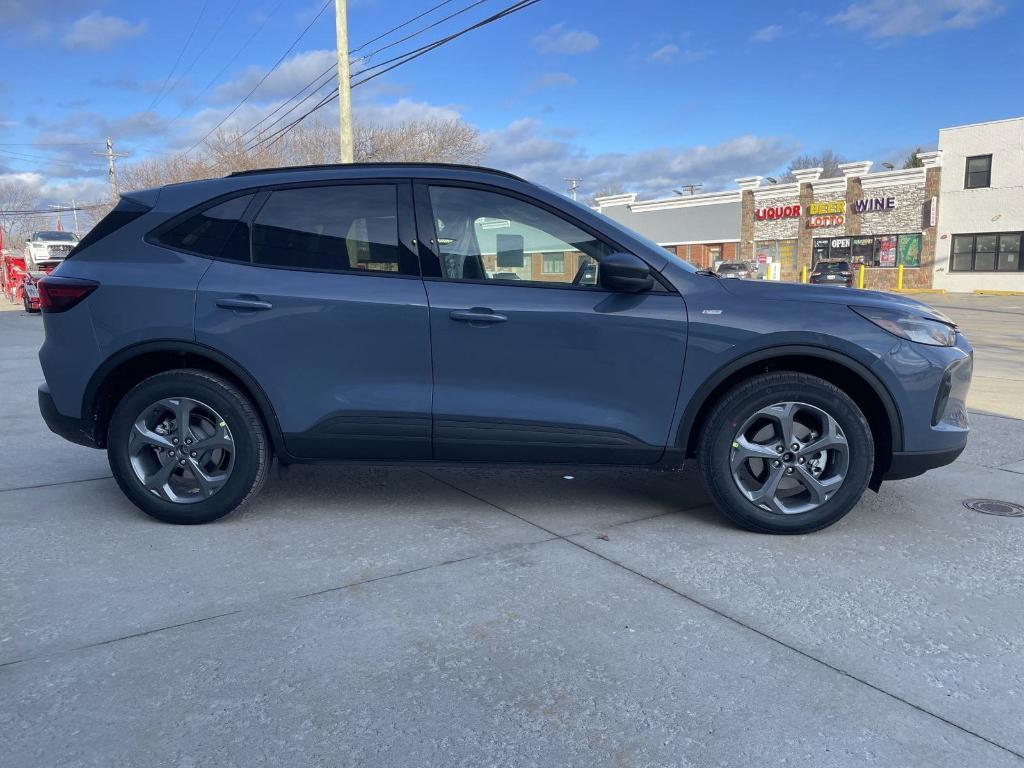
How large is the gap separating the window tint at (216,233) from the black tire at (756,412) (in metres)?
2.50

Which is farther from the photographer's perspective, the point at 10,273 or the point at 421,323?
the point at 10,273

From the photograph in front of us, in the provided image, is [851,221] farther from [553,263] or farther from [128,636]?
[128,636]

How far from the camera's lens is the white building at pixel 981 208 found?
34.6 metres

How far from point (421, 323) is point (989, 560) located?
2844 millimetres

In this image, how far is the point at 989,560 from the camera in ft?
12.1

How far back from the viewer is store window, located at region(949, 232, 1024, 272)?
34.9 meters

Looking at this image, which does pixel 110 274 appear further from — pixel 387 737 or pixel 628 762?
pixel 628 762

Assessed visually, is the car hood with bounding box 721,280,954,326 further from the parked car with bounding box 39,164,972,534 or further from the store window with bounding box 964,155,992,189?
the store window with bounding box 964,155,992,189

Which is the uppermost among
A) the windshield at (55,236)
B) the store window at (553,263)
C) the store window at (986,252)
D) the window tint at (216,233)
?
the windshield at (55,236)

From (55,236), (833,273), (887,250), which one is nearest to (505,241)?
(833,273)

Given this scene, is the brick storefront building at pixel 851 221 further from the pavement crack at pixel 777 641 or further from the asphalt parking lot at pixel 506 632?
the pavement crack at pixel 777 641

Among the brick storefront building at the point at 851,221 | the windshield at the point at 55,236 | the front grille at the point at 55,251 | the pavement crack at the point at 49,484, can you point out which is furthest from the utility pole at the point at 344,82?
the brick storefront building at the point at 851,221

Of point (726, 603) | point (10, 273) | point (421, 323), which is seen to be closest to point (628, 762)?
point (726, 603)

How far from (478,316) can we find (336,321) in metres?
0.70
